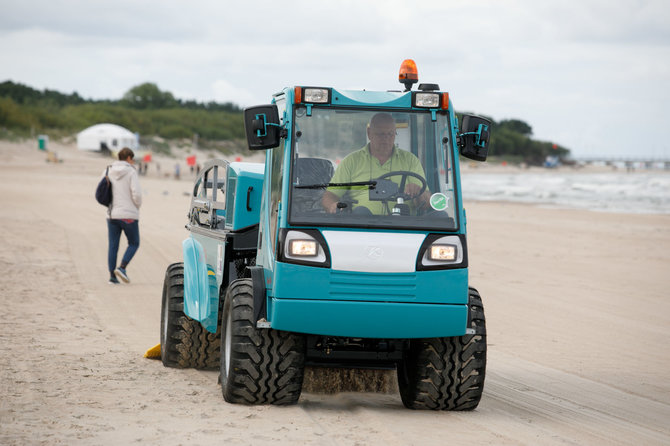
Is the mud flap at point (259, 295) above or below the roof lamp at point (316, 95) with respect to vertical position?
below

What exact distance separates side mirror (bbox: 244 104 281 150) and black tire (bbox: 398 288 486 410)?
1787mm

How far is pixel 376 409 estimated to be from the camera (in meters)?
6.95

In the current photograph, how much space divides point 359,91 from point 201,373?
10.3 feet

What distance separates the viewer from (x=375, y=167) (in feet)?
22.1

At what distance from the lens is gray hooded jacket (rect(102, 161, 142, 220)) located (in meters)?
13.9

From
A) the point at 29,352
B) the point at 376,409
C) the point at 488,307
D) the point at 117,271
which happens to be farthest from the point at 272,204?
the point at 117,271

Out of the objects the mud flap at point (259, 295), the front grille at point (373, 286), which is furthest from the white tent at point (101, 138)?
the front grille at point (373, 286)

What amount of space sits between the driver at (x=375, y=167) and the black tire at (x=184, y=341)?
103 inches

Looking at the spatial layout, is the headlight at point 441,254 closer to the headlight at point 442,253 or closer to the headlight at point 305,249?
the headlight at point 442,253

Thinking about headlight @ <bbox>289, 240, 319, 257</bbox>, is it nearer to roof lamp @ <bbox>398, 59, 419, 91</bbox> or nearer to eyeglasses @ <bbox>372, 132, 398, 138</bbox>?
eyeglasses @ <bbox>372, 132, 398, 138</bbox>

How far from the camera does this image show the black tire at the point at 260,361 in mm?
6566

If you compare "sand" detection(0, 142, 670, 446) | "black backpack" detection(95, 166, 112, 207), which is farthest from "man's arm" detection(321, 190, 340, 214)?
"black backpack" detection(95, 166, 112, 207)

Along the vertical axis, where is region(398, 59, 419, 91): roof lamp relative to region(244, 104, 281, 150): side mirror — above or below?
above

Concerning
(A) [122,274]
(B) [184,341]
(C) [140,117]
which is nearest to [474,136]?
(B) [184,341]
